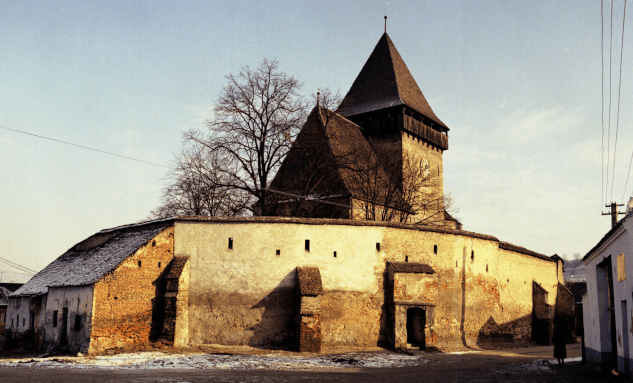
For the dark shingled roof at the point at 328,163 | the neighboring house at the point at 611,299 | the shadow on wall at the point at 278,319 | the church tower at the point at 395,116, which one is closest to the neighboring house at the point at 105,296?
the shadow on wall at the point at 278,319

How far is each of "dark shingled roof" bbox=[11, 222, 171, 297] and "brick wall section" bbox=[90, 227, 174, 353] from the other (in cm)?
31

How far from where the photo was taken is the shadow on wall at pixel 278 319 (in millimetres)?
19125

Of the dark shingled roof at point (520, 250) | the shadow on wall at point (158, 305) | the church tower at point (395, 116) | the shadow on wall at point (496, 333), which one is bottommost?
the shadow on wall at point (496, 333)

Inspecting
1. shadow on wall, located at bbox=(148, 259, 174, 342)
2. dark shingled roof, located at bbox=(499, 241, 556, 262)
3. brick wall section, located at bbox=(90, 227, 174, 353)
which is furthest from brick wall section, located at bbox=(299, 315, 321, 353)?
dark shingled roof, located at bbox=(499, 241, 556, 262)

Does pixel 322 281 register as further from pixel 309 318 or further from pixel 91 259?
pixel 91 259

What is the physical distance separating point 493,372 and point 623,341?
10.9ft

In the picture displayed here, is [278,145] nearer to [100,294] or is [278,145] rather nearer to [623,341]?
[100,294]

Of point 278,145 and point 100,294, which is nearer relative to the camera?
point 100,294

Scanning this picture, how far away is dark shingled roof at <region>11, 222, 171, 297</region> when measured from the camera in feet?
62.3

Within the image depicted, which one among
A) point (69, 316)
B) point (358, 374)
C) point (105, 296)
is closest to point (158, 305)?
point (105, 296)

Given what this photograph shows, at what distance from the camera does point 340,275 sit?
20344 millimetres

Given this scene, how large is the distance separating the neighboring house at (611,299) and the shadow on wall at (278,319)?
955cm

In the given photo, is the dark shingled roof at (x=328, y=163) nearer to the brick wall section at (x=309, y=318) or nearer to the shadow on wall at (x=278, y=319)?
the shadow on wall at (x=278, y=319)

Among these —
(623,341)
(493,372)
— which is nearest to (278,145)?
(493,372)
